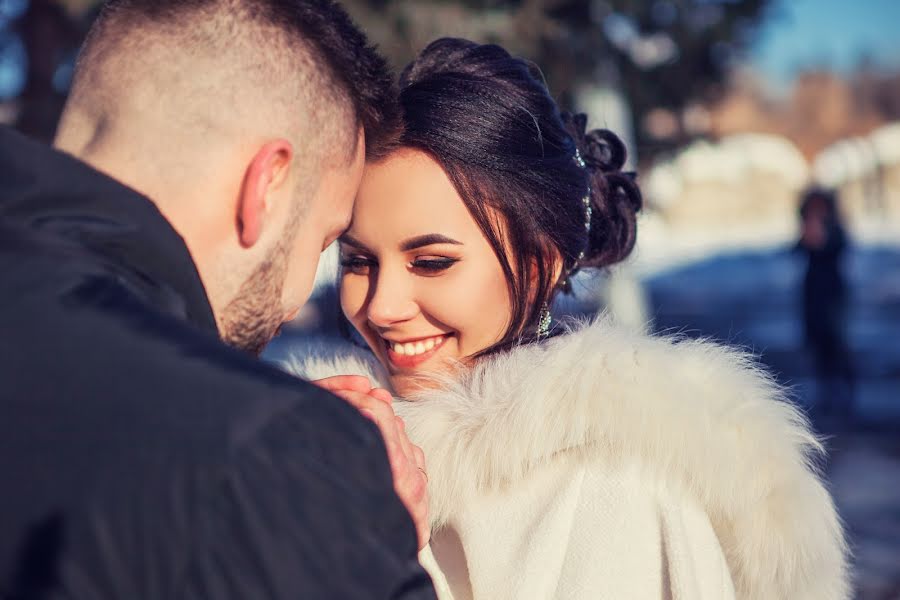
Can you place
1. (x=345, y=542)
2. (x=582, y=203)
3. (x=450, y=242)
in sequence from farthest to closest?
(x=582, y=203), (x=450, y=242), (x=345, y=542)

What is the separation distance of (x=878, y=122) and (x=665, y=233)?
2072 cm

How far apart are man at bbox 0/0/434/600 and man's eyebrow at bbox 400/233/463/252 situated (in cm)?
59

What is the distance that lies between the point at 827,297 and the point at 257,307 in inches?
305

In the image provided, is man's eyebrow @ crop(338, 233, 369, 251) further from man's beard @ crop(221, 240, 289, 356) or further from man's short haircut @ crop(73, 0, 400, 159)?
man's beard @ crop(221, 240, 289, 356)

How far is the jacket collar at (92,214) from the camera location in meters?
1.06

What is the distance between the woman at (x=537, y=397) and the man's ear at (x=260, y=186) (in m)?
0.63

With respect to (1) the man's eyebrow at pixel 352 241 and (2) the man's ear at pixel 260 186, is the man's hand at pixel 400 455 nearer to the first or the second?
(2) the man's ear at pixel 260 186

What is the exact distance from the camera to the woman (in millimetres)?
1654

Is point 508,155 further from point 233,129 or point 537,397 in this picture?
point 233,129

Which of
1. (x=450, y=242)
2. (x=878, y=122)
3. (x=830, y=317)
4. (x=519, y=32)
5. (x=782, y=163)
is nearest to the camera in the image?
(x=450, y=242)

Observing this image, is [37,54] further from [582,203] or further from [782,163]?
[782,163]

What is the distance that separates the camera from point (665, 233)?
21406mm

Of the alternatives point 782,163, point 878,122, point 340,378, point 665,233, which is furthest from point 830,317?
point 878,122

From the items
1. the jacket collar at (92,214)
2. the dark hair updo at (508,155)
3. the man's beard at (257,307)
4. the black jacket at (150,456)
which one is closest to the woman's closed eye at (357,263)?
the dark hair updo at (508,155)
